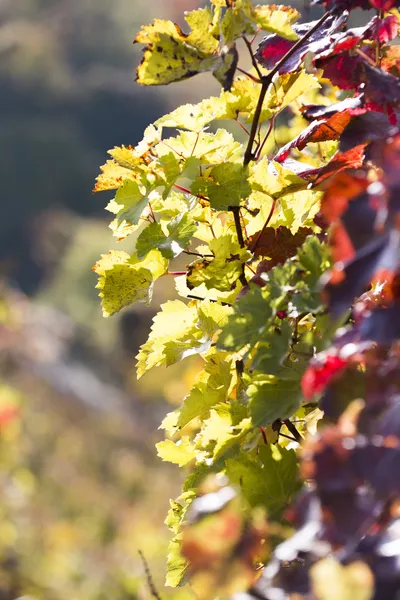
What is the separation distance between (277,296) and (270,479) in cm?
15

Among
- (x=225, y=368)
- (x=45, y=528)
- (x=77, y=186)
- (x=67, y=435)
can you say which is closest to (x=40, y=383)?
(x=67, y=435)

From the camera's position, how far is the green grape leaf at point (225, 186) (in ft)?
2.14

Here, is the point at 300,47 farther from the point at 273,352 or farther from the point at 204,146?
the point at 273,352

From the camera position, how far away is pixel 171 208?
2.36 ft

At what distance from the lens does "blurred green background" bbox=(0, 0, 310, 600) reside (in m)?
3.42

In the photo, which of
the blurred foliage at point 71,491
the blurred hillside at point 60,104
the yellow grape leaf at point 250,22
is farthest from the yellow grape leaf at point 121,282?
the blurred hillside at point 60,104

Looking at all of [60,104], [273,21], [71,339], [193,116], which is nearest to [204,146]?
[193,116]

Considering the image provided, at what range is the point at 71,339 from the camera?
346 inches

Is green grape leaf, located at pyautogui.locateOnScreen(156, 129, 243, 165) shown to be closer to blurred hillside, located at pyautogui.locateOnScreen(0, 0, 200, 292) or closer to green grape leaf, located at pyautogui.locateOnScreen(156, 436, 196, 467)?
green grape leaf, located at pyautogui.locateOnScreen(156, 436, 196, 467)

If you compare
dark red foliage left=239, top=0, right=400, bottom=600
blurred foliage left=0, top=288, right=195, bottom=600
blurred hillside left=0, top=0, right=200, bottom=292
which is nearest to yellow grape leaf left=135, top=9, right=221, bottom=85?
dark red foliage left=239, top=0, right=400, bottom=600

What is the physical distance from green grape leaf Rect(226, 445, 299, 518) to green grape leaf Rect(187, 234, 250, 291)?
0.16 m

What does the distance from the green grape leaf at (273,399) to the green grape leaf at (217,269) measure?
12cm

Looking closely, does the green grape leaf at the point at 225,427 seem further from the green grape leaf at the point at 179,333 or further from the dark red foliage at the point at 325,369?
the dark red foliage at the point at 325,369

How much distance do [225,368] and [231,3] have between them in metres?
0.34
